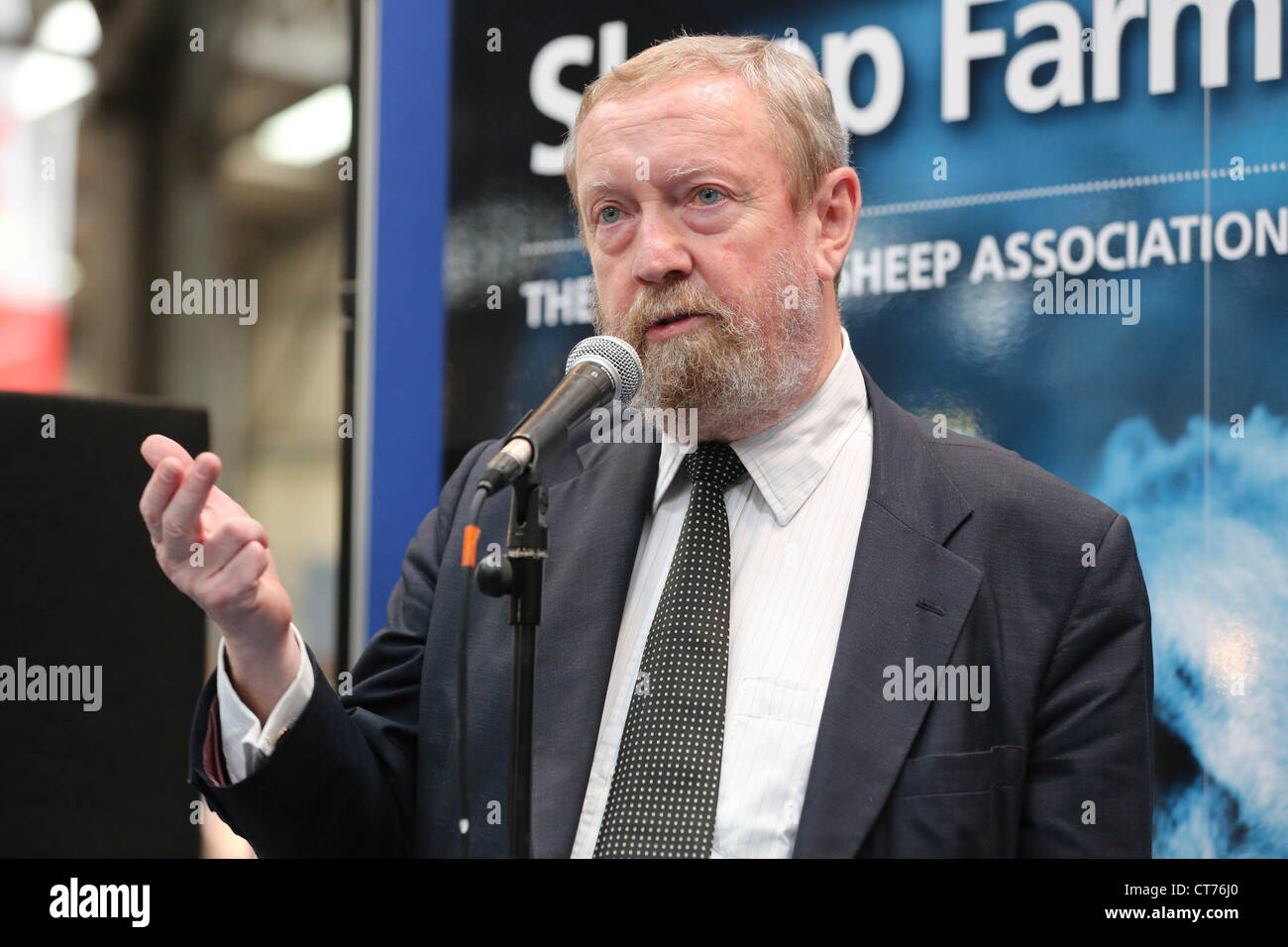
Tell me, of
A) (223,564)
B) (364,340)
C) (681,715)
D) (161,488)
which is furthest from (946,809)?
(364,340)

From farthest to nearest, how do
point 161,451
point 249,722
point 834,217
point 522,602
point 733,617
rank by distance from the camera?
point 834,217 → point 733,617 → point 249,722 → point 161,451 → point 522,602

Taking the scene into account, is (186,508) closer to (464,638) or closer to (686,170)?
(464,638)

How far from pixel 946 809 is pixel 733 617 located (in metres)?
0.45

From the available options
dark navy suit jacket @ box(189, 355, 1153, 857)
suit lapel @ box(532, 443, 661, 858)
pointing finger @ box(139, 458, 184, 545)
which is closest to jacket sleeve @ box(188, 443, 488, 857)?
dark navy suit jacket @ box(189, 355, 1153, 857)

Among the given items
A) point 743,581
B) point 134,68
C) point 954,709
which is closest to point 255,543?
point 743,581

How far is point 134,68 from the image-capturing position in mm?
3807

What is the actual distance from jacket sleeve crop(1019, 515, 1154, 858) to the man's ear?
758 millimetres

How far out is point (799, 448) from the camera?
2.17m

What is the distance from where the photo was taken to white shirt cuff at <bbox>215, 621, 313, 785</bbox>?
6.02ft

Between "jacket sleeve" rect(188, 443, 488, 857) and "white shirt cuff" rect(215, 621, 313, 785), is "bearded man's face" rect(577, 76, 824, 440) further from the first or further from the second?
"white shirt cuff" rect(215, 621, 313, 785)

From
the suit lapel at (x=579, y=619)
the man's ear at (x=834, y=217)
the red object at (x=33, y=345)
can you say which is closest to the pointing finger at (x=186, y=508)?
the suit lapel at (x=579, y=619)

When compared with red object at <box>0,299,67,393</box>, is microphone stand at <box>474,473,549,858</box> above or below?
below
